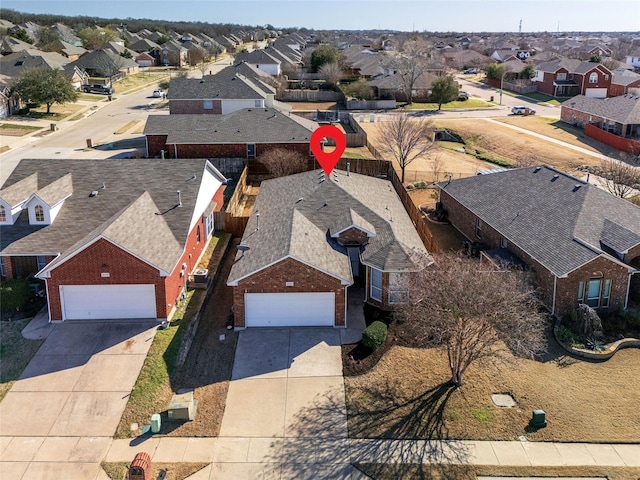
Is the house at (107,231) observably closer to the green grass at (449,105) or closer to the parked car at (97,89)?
the green grass at (449,105)

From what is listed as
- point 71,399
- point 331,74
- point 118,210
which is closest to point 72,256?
point 118,210

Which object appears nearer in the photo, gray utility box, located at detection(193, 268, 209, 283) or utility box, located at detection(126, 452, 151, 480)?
utility box, located at detection(126, 452, 151, 480)

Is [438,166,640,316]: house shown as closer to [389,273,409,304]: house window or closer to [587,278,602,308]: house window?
[587,278,602,308]: house window

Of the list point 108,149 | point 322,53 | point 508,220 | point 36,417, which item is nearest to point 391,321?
point 508,220

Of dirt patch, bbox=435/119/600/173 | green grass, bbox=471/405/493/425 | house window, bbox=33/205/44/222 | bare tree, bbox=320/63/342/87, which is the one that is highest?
bare tree, bbox=320/63/342/87

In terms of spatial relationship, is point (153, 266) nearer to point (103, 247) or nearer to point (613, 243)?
point (103, 247)

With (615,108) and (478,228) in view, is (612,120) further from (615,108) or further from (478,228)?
(478,228)

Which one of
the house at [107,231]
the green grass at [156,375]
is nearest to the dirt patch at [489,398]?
the green grass at [156,375]

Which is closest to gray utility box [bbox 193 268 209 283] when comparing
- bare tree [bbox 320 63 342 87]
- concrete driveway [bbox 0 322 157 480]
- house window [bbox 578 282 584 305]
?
concrete driveway [bbox 0 322 157 480]
